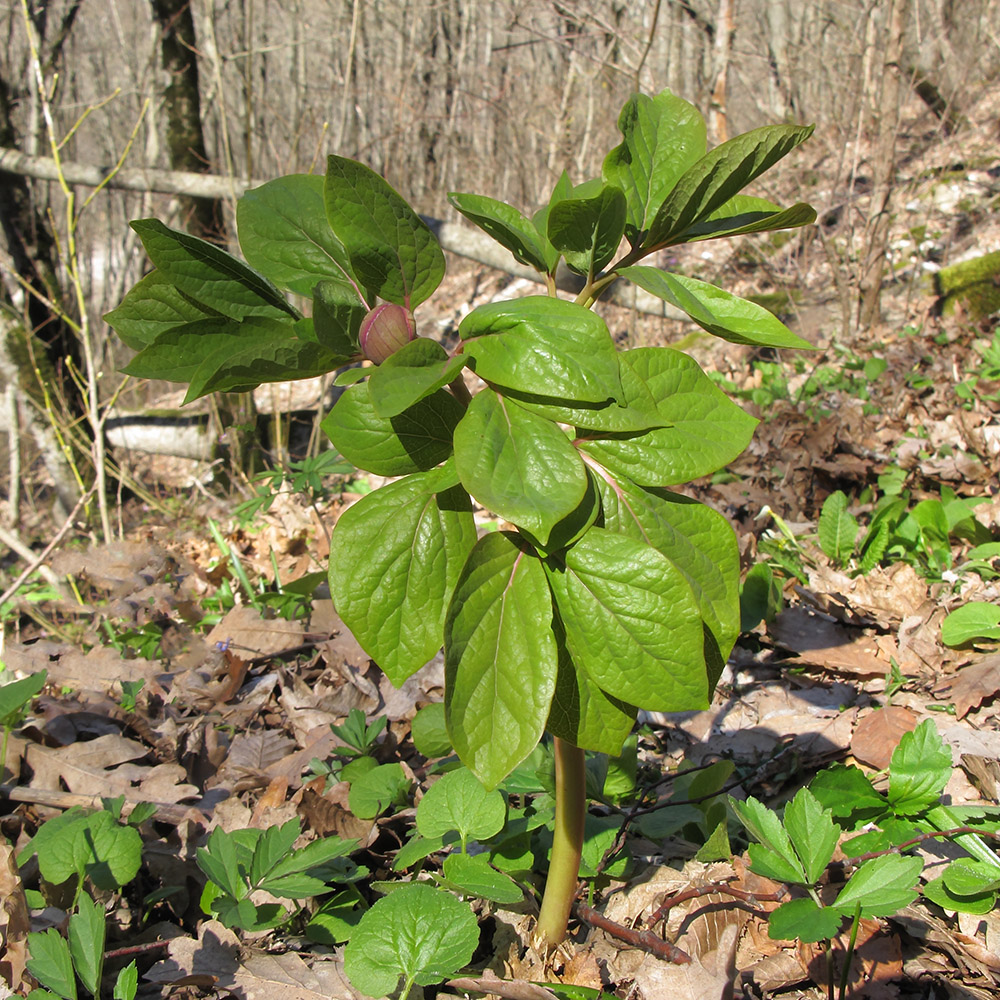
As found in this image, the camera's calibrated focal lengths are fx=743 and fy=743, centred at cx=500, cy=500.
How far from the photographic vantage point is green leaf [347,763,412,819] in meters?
1.31

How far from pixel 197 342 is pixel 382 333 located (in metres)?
0.18

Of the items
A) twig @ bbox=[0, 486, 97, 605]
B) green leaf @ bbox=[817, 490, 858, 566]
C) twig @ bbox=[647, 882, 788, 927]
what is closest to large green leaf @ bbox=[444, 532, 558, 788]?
twig @ bbox=[647, 882, 788, 927]

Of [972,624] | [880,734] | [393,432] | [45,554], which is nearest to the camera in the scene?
[393,432]

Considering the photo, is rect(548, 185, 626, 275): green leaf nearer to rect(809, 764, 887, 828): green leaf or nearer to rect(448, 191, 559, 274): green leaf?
rect(448, 191, 559, 274): green leaf

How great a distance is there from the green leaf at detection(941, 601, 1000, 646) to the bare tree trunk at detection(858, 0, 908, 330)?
11.9 feet

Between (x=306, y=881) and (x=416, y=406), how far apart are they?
2.44ft

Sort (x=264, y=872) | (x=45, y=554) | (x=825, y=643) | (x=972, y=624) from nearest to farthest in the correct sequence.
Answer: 1. (x=264, y=872)
2. (x=972, y=624)
3. (x=825, y=643)
4. (x=45, y=554)

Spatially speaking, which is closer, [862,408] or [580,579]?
[580,579]

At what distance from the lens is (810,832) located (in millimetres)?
979

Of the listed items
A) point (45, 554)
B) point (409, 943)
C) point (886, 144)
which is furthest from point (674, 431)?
point (886, 144)

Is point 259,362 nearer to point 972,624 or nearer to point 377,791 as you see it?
point 377,791

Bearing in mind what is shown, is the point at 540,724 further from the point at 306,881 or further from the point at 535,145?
the point at 535,145

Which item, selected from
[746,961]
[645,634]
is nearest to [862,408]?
[746,961]

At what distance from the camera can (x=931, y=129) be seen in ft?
29.4
